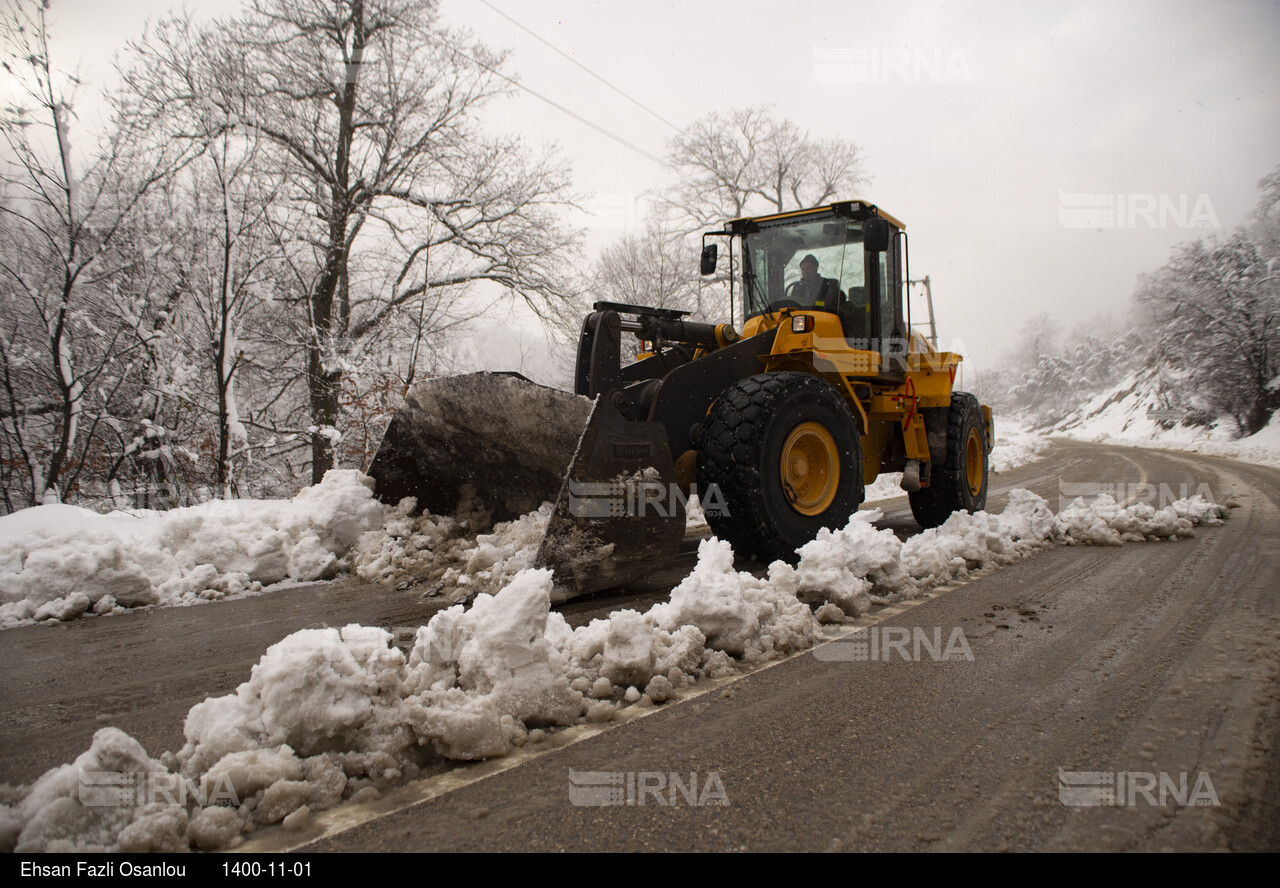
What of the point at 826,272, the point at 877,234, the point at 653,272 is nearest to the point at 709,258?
the point at 826,272

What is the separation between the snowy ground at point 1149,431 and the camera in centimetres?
1806

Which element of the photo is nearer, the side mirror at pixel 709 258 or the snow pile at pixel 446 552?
the snow pile at pixel 446 552

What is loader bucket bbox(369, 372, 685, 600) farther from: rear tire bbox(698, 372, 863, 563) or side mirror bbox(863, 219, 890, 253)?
side mirror bbox(863, 219, 890, 253)

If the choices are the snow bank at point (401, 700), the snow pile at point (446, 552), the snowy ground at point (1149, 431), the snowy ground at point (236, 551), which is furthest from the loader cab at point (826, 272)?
the snowy ground at point (1149, 431)

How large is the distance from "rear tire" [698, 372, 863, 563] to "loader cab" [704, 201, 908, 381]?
1.13m

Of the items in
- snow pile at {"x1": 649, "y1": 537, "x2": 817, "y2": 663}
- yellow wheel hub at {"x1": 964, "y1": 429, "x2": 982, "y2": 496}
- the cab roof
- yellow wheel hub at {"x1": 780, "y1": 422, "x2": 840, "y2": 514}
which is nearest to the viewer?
snow pile at {"x1": 649, "y1": 537, "x2": 817, "y2": 663}

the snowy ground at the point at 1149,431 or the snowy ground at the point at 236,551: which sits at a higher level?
the snowy ground at the point at 1149,431

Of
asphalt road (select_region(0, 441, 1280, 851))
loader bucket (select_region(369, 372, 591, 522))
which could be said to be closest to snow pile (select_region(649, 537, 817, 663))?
asphalt road (select_region(0, 441, 1280, 851))

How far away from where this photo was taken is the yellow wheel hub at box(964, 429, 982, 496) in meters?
7.04

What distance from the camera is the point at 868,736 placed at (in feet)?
6.61

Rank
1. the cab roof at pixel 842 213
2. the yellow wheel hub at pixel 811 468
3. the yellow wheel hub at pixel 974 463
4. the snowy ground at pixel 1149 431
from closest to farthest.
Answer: the yellow wheel hub at pixel 811 468 < the cab roof at pixel 842 213 < the yellow wheel hub at pixel 974 463 < the snowy ground at pixel 1149 431

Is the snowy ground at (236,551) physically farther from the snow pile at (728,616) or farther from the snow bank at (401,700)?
the snow bank at (401,700)

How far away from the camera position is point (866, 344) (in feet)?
18.2

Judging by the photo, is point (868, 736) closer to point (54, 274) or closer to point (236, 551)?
point (236, 551)
